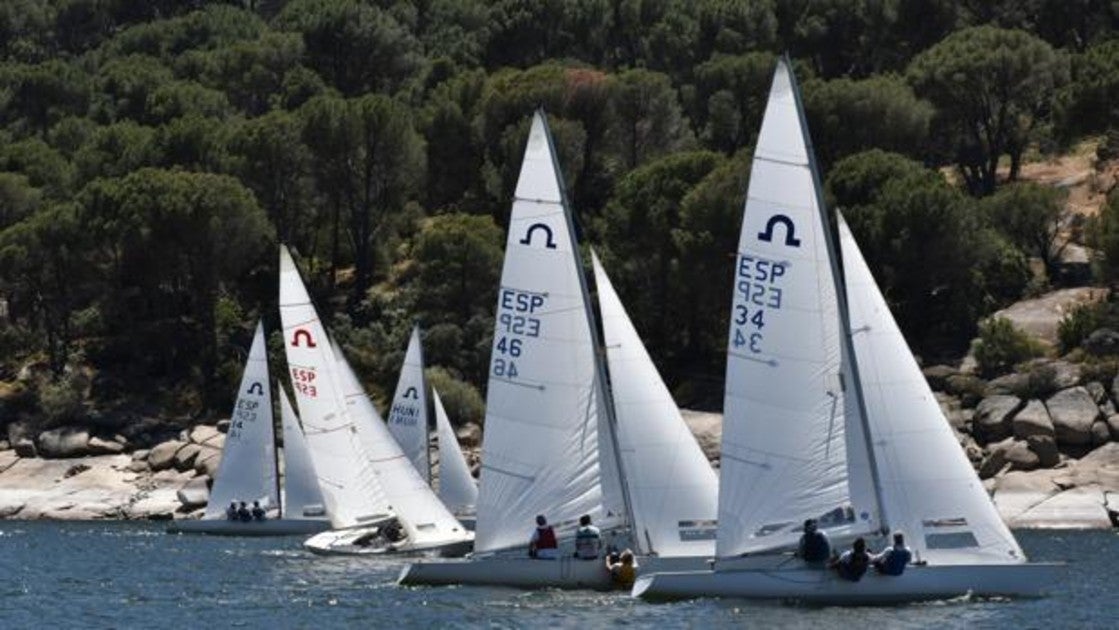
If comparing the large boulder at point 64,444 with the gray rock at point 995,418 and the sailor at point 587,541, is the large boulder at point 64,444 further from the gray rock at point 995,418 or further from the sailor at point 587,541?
the sailor at point 587,541

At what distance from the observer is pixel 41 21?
14450 cm

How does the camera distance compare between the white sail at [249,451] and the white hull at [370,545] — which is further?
the white sail at [249,451]

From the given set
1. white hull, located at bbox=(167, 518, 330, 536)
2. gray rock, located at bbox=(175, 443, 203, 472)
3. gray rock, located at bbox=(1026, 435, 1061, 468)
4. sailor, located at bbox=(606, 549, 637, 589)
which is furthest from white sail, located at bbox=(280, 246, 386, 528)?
gray rock, located at bbox=(175, 443, 203, 472)

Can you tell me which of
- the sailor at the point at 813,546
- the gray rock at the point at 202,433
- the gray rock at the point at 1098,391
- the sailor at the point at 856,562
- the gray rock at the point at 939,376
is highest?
the gray rock at the point at 939,376

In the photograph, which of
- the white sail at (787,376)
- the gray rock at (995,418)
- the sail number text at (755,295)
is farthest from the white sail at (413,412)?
the sail number text at (755,295)

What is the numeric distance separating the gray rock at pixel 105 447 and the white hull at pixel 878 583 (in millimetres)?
45883

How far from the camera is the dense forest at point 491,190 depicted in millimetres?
77188

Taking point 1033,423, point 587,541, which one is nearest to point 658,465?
point 587,541

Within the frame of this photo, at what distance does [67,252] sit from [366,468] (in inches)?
1372

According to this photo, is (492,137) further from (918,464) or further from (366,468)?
(918,464)

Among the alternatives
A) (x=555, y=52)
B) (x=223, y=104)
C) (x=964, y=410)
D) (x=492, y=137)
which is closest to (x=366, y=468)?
(x=964, y=410)

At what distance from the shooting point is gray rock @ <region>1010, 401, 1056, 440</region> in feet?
214

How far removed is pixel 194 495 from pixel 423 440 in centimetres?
1615

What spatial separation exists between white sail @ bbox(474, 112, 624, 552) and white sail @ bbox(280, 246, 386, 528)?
14.6 meters
